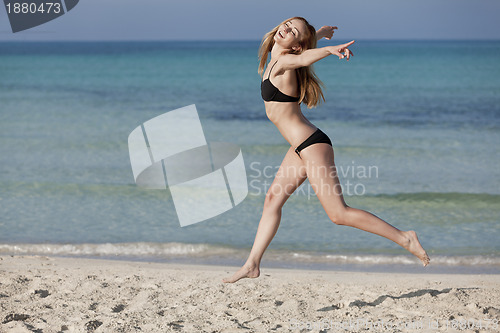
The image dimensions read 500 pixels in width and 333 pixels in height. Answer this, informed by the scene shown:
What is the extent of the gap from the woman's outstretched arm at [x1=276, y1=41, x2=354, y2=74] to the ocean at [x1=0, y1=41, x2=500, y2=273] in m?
2.95

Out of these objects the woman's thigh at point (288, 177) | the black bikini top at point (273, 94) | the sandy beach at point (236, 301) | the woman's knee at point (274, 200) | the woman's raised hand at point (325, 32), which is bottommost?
the sandy beach at point (236, 301)

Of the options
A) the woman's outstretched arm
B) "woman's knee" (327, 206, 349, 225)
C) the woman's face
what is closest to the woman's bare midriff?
the woman's outstretched arm

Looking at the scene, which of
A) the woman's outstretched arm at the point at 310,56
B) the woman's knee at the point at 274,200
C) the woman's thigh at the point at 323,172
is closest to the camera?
the woman's outstretched arm at the point at 310,56

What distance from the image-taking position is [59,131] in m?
15.3

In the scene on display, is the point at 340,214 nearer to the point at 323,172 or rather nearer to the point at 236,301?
the point at 323,172

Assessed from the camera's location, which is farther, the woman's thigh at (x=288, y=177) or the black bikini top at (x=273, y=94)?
the woman's thigh at (x=288, y=177)

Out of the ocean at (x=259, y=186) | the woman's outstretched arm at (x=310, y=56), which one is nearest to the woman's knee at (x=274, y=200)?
the woman's outstretched arm at (x=310, y=56)

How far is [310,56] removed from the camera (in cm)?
368

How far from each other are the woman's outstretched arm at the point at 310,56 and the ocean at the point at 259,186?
2.95m

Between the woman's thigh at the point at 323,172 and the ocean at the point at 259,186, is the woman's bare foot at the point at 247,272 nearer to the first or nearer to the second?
the woman's thigh at the point at 323,172

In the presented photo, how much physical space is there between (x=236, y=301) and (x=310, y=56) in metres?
2.00

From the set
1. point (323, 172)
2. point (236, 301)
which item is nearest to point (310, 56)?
point (323, 172)

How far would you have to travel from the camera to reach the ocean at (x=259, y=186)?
6688 millimetres

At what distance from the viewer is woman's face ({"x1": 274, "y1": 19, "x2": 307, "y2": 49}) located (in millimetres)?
4043
